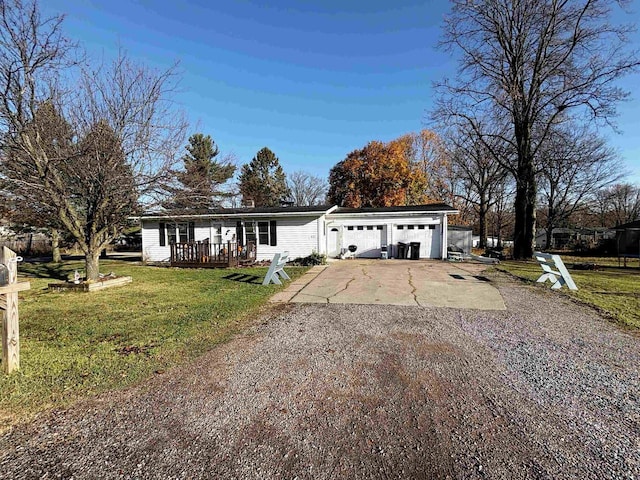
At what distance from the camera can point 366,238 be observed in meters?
17.0

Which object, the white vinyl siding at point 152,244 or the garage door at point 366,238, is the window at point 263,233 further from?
the white vinyl siding at point 152,244

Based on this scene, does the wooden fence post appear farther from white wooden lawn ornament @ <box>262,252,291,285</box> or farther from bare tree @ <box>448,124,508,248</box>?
bare tree @ <box>448,124,508,248</box>

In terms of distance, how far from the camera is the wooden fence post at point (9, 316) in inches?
126

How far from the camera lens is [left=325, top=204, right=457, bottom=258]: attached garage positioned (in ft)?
52.6

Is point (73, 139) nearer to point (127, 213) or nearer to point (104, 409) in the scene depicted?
point (127, 213)

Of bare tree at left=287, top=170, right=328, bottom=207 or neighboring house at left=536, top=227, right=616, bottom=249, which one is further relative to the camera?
bare tree at left=287, top=170, right=328, bottom=207

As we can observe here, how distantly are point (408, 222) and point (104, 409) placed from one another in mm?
15476

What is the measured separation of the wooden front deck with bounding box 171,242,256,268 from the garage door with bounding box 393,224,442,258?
Answer: 8.29 meters

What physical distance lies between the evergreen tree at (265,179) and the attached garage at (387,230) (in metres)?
20.1

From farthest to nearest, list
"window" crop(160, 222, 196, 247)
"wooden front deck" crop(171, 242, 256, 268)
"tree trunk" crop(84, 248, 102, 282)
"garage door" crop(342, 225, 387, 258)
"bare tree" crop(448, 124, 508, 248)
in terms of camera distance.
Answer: "bare tree" crop(448, 124, 508, 248), "garage door" crop(342, 225, 387, 258), "window" crop(160, 222, 196, 247), "wooden front deck" crop(171, 242, 256, 268), "tree trunk" crop(84, 248, 102, 282)

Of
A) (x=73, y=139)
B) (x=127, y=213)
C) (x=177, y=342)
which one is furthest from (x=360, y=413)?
(x=73, y=139)

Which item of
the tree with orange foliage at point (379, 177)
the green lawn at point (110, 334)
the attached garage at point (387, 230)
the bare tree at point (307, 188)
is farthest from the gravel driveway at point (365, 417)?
the bare tree at point (307, 188)

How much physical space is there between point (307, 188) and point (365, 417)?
41382 millimetres

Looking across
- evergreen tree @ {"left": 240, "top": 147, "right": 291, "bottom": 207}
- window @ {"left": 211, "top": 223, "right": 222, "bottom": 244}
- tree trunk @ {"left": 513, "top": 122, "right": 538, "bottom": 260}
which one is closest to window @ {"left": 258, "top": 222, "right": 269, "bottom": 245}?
window @ {"left": 211, "top": 223, "right": 222, "bottom": 244}
